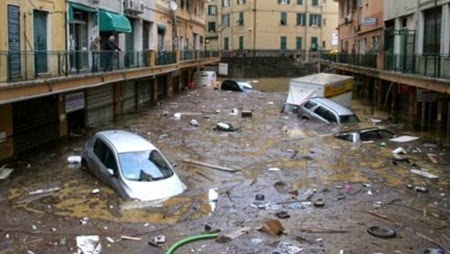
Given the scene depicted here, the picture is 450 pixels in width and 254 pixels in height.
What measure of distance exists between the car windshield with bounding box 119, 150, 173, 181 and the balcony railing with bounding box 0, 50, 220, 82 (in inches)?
150

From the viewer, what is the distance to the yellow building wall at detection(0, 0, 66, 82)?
17672mm

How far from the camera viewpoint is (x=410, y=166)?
2142 cm

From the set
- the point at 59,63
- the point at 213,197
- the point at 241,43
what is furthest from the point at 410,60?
the point at 241,43

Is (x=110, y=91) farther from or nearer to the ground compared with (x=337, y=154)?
farther from the ground

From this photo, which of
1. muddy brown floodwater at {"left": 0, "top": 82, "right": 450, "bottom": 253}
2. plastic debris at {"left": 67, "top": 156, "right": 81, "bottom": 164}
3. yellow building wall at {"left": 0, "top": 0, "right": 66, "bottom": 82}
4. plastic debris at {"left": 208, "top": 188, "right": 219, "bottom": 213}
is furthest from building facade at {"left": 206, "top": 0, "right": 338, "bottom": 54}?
plastic debris at {"left": 208, "top": 188, "right": 219, "bottom": 213}

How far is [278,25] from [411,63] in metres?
56.1

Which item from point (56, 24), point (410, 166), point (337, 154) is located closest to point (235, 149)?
point (337, 154)

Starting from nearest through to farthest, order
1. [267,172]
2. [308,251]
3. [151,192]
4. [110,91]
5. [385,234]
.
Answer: [308,251] < [385,234] < [151,192] < [267,172] < [110,91]

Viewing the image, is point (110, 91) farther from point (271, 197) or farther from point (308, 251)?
point (308, 251)

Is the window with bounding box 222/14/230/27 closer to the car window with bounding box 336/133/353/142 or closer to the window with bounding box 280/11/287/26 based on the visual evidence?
the window with bounding box 280/11/287/26

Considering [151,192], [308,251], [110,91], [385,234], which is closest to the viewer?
[308,251]

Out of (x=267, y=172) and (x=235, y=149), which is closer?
(x=267, y=172)

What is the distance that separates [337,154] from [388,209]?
327 inches

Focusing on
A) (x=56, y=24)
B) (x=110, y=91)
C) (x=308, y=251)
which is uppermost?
(x=56, y=24)
